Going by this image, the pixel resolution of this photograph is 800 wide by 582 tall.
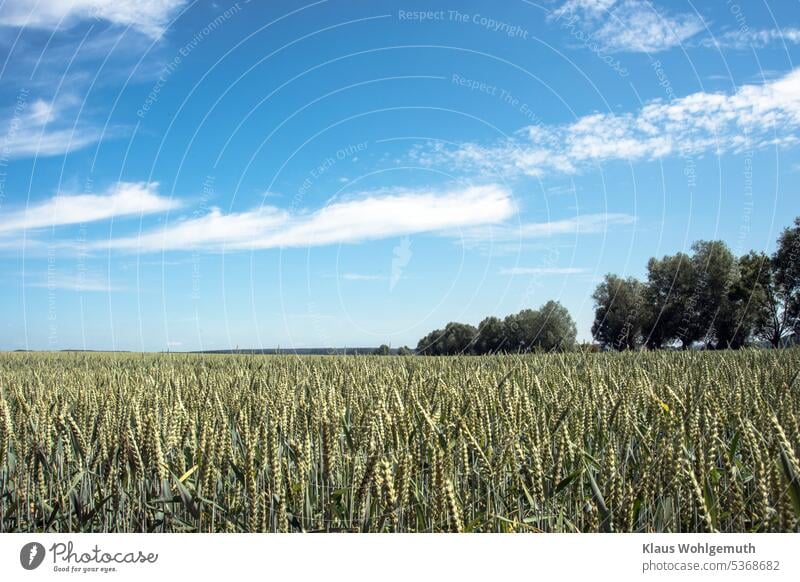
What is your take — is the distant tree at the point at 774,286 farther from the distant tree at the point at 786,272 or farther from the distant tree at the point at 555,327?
the distant tree at the point at 555,327

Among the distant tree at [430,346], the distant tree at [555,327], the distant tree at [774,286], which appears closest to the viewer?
the distant tree at [430,346]

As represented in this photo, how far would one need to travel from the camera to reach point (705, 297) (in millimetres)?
30750

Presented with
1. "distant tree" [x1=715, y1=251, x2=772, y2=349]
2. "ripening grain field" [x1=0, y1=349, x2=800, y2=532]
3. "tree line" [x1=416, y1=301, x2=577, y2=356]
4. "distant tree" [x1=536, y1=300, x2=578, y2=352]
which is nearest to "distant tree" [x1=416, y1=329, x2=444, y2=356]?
"tree line" [x1=416, y1=301, x2=577, y2=356]

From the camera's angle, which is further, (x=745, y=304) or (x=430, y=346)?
(x=745, y=304)

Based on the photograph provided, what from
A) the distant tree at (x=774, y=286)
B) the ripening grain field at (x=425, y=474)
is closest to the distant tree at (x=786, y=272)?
the distant tree at (x=774, y=286)

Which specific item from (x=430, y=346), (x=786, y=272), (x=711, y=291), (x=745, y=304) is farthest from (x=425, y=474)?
(x=745, y=304)

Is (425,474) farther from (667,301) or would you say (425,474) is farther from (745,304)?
(745,304)

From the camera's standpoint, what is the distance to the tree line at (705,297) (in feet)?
94.0
